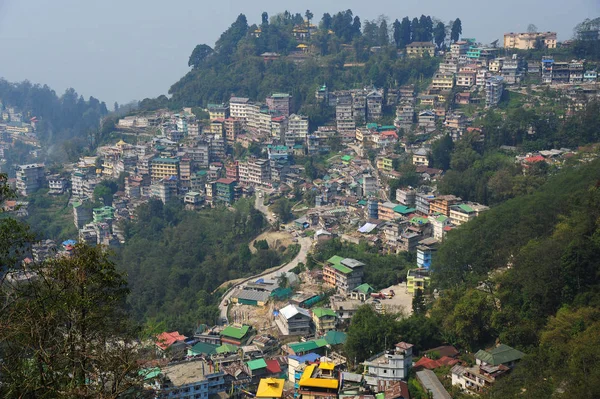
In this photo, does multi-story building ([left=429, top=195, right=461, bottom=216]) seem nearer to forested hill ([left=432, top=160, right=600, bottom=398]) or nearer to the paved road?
forested hill ([left=432, top=160, right=600, bottom=398])

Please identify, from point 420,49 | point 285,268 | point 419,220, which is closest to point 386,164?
point 419,220

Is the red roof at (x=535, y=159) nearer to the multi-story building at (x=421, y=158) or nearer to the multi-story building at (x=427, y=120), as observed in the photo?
the multi-story building at (x=421, y=158)

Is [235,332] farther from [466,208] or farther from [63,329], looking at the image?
[63,329]

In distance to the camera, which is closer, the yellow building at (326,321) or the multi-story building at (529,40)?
the yellow building at (326,321)

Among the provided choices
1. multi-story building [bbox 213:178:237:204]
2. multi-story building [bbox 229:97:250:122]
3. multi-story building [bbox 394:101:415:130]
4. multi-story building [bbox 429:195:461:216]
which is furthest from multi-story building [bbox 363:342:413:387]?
multi-story building [bbox 229:97:250:122]

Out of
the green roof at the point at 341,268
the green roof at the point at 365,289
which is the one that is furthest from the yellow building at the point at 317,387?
the green roof at the point at 341,268

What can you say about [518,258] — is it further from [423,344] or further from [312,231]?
[312,231]
